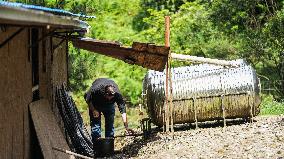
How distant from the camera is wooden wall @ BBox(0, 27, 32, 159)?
9.00m

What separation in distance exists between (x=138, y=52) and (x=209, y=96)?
12.6ft

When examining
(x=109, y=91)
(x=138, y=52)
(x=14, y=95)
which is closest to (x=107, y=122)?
(x=109, y=91)

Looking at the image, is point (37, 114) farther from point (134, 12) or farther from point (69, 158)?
point (134, 12)

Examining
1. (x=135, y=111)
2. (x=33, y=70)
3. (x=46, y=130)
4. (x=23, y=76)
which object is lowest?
(x=135, y=111)

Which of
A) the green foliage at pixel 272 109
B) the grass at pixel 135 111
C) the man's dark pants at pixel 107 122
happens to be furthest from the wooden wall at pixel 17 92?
the green foliage at pixel 272 109

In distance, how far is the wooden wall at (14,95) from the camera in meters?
9.00

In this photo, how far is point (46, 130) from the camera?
35.8 feet

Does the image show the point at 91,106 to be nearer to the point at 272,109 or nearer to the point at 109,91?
the point at 109,91

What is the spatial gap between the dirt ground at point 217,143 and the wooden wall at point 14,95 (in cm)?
302

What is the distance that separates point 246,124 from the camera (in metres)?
15.9

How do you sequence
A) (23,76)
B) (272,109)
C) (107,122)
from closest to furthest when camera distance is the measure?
1. (23,76)
2. (107,122)
3. (272,109)

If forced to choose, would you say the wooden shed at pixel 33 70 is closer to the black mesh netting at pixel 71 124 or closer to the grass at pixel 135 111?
the black mesh netting at pixel 71 124

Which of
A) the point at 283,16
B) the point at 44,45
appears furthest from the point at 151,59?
the point at 283,16

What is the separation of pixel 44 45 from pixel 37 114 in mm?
2034
